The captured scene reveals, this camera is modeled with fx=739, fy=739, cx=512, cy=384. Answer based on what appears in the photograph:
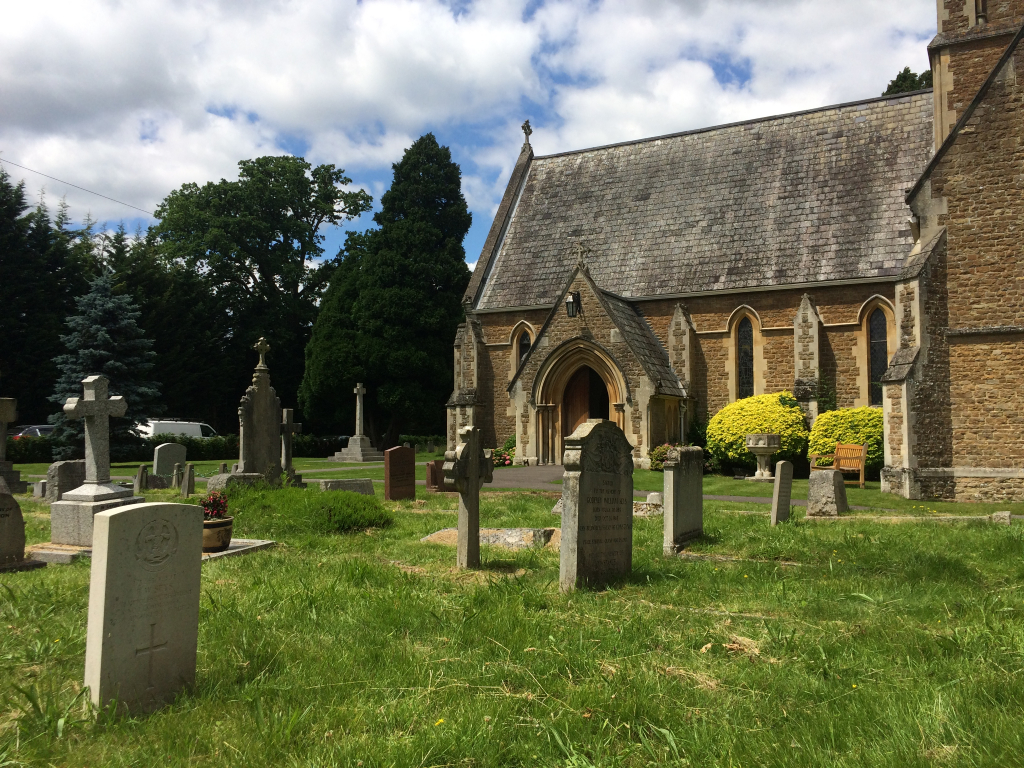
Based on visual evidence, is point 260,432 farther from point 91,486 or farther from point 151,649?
point 151,649

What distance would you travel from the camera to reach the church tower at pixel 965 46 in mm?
16594

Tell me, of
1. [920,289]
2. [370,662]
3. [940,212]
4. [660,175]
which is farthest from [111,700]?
[660,175]

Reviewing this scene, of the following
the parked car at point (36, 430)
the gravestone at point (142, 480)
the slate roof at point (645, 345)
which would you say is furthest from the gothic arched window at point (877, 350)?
the parked car at point (36, 430)

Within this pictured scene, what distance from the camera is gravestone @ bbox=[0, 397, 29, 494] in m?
14.0

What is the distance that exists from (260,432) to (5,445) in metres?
6.59

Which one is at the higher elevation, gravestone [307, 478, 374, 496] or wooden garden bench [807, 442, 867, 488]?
wooden garden bench [807, 442, 867, 488]

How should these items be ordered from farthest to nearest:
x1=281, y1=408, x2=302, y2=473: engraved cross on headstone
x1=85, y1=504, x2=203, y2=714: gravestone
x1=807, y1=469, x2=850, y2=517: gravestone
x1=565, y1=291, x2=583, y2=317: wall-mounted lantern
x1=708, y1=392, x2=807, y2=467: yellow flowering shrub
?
x1=565, y1=291, x2=583, y2=317: wall-mounted lantern → x1=708, y1=392, x2=807, y2=467: yellow flowering shrub → x1=281, y1=408, x2=302, y2=473: engraved cross on headstone → x1=807, y1=469, x2=850, y2=517: gravestone → x1=85, y1=504, x2=203, y2=714: gravestone

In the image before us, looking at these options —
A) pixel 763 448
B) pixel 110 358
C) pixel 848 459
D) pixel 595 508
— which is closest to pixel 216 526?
pixel 595 508

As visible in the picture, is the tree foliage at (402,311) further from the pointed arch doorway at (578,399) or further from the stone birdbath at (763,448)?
the stone birdbath at (763,448)

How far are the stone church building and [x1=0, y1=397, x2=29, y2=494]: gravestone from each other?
1254 cm

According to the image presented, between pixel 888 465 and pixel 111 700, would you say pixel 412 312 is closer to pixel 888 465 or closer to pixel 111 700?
pixel 888 465

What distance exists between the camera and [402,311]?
3638cm

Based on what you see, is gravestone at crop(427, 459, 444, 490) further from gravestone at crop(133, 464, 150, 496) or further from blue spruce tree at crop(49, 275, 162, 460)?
blue spruce tree at crop(49, 275, 162, 460)

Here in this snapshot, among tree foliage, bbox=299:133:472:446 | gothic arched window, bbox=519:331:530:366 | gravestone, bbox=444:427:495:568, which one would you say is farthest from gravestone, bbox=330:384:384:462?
gravestone, bbox=444:427:495:568
